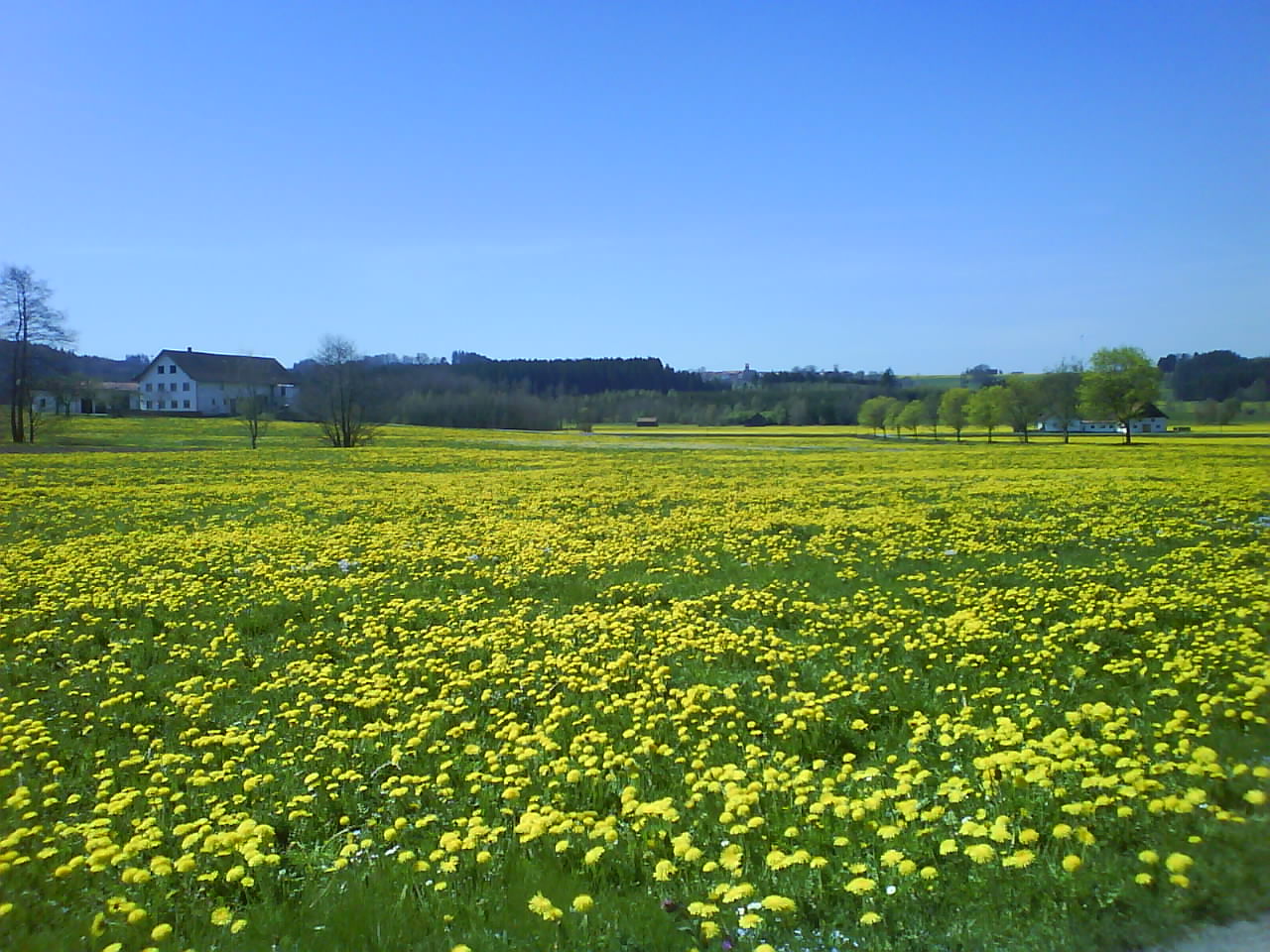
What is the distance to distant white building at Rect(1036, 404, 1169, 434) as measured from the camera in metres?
77.2

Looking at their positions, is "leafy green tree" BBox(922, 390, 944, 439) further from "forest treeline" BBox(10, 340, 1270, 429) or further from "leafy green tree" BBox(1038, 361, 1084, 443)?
"leafy green tree" BBox(1038, 361, 1084, 443)

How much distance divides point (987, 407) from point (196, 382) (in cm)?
8869

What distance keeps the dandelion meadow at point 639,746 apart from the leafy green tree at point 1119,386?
64.7m

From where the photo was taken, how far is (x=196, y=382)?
3895 inches

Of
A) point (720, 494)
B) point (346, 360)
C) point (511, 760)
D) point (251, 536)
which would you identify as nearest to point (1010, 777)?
point (511, 760)

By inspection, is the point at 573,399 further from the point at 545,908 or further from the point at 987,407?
the point at 545,908

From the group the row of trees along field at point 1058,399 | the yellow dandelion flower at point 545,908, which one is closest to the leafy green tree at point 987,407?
the row of trees along field at point 1058,399

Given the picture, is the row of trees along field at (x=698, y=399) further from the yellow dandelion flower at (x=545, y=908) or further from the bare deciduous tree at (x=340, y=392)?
the yellow dandelion flower at (x=545, y=908)

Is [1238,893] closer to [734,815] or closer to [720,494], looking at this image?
[734,815]

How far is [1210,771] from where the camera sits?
5281mm

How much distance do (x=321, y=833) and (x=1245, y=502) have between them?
74.1 ft

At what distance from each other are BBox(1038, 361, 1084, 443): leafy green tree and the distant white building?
1.03 metres

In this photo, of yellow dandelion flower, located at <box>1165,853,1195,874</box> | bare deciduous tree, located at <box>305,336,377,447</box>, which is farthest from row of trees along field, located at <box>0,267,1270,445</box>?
yellow dandelion flower, located at <box>1165,853,1195,874</box>

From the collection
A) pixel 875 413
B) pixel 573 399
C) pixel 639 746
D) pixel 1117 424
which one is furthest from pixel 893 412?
pixel 639 746
